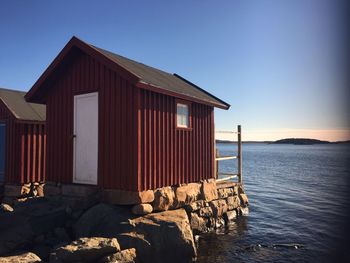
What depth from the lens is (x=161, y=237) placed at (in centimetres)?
710

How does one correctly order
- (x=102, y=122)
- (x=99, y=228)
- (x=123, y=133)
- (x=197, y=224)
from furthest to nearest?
(x=197, y=224) < (x=102, y=122) < (x=123, y=133) < (x=99, y=228)

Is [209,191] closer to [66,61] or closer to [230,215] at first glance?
[230,215]

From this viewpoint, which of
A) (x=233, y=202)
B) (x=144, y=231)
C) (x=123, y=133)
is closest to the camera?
(x=144, y=231)

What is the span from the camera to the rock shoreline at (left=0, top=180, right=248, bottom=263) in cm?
607

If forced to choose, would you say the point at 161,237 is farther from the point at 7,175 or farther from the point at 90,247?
the point at 7,175

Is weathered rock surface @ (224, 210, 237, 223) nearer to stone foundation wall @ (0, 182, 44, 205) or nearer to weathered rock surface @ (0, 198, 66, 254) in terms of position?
weathered rock surface @ (0, 198, 66, 254)

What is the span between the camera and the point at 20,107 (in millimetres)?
12734

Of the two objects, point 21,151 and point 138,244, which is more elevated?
point 21,151

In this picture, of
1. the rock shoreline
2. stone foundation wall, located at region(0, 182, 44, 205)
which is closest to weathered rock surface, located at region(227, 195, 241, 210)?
the rock shoreline

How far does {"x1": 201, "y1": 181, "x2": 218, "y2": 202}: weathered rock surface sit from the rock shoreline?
1.13m

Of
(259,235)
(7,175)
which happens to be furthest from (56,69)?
(259,235)

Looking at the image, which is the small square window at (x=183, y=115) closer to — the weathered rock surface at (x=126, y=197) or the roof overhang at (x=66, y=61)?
the roof overhang at (x=66, y=61)

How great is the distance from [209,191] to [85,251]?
5850 millimetres

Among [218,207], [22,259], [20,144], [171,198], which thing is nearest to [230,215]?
[218,207]
